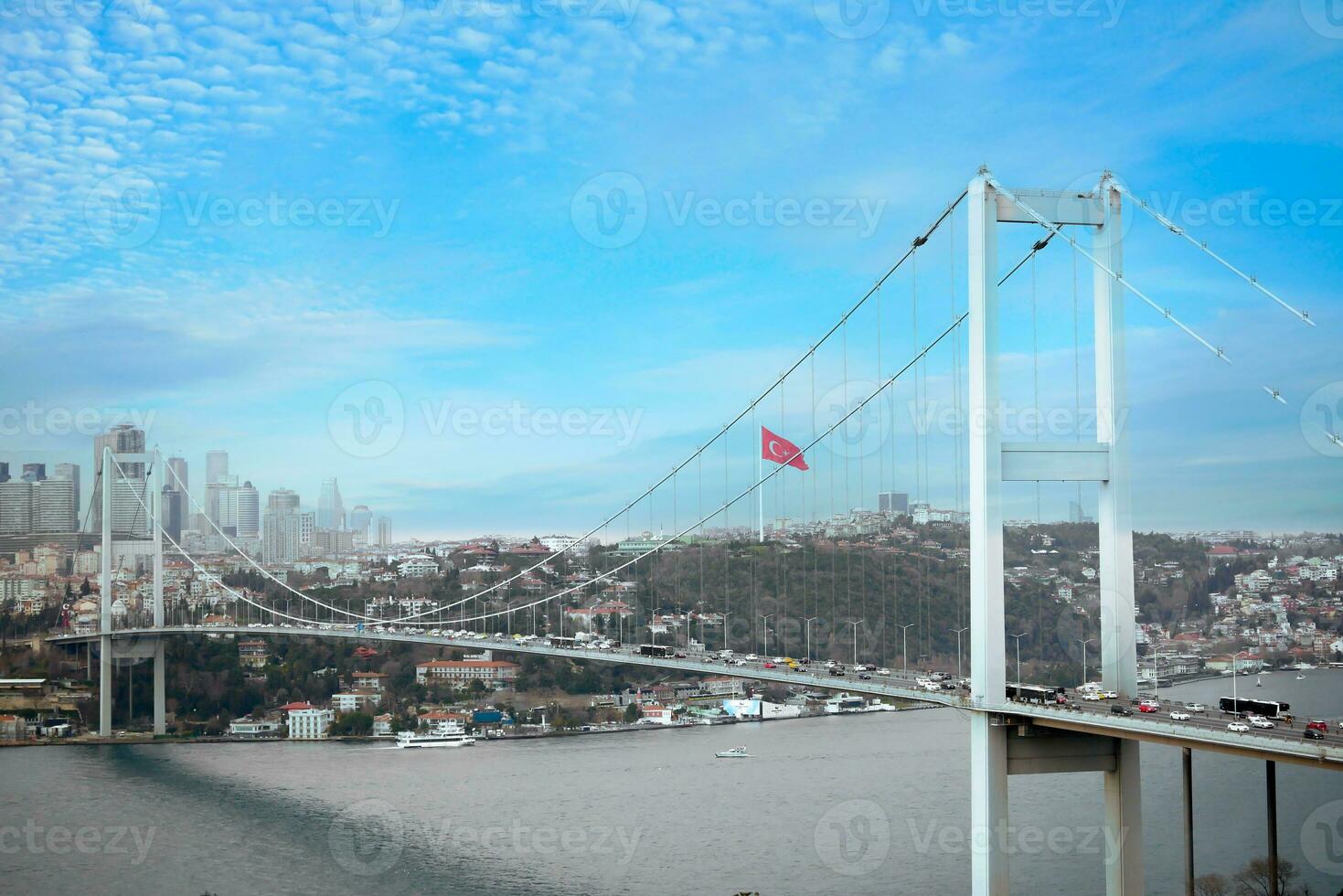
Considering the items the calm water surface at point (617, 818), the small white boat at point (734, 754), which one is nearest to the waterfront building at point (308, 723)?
the calm water surface at point (617, 818)

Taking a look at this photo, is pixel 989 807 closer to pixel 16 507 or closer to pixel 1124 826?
→ pixel 1124 826

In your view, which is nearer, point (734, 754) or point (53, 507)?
point (734, 754)

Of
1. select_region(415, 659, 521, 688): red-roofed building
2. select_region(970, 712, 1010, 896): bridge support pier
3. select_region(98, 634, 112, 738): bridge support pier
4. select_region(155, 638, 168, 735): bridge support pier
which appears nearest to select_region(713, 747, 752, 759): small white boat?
select_region(415, 659, 521, 688): red-roofed building

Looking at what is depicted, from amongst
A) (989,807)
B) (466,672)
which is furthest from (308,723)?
(989,807)

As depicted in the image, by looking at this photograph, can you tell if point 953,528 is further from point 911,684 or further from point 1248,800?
point 911,684

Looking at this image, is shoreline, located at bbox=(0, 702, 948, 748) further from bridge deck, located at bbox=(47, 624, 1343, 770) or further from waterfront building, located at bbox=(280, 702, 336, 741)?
bridge deck, located at bbox=(47, 624, 1343, 770)

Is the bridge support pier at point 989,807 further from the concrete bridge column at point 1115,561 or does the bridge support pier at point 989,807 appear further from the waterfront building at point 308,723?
the waterfront building at point 308,723

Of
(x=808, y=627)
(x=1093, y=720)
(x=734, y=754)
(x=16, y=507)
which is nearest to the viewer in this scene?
(x=1093, y=720)
